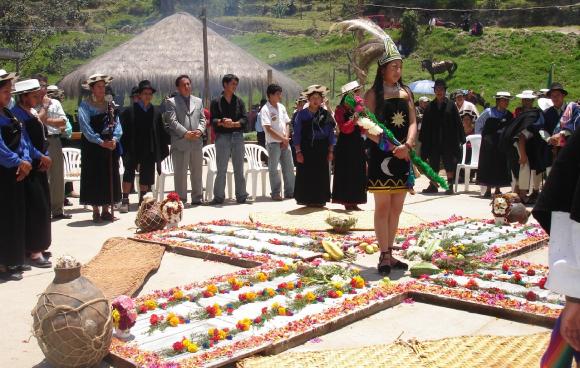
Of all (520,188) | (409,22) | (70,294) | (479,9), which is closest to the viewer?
(70,294)

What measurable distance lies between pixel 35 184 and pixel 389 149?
334 cm

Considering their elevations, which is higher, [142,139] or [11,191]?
[142,139]

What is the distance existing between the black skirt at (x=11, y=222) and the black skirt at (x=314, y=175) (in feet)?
14.9

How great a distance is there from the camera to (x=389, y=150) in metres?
6.25

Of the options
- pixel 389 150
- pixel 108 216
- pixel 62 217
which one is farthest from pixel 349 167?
pixel 62 217

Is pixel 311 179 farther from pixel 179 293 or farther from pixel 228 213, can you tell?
pixel 179 293

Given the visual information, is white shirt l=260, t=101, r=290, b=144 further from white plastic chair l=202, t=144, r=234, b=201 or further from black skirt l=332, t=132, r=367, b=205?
black skirt l=332, t=132, r=367, b=205

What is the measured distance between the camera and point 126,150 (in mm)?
10828

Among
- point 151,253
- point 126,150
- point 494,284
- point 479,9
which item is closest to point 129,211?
point 126,150

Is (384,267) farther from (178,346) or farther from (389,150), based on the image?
(178,346)

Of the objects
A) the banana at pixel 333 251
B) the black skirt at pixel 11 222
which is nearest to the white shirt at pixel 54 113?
the black skirt at pixel 11 222

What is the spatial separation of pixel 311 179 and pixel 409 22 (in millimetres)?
30870

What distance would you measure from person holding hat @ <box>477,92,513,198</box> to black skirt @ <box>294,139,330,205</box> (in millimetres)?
3360

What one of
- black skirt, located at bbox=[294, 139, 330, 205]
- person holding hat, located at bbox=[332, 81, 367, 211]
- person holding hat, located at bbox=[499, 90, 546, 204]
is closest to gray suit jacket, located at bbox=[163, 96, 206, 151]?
black skirt, located at bbox=[294, 139, 330, 205]
